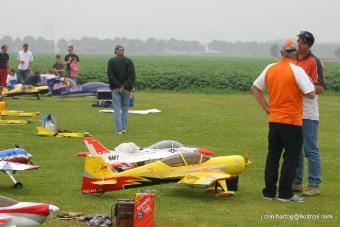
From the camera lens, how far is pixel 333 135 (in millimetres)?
16828

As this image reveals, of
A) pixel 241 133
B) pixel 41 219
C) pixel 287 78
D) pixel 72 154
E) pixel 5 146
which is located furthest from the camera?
pixel 241 133

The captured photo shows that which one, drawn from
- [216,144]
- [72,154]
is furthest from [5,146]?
[216,144]

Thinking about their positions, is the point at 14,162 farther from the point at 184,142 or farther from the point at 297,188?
the point at 184,142

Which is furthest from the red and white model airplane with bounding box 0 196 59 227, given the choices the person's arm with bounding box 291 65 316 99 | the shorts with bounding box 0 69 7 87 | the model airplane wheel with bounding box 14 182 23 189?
the shorts with bounding box 0 69 7 87

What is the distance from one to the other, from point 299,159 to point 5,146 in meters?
6.34

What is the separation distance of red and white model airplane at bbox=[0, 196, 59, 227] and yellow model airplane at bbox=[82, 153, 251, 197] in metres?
1.99

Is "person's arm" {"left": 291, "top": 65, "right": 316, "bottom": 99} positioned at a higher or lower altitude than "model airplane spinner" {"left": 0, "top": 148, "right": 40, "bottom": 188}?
higher

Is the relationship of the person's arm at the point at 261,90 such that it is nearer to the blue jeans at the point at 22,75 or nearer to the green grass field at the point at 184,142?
the green grass field at the point at 184,142

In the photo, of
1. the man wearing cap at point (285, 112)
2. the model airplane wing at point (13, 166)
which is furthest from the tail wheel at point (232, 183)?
the model airplane wing at point (13, 166)

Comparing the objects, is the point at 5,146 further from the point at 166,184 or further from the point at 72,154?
the point at 166,184

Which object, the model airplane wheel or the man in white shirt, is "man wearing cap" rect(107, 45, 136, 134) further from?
the man in white shirt

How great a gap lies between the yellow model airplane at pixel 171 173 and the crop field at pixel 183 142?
17 cm

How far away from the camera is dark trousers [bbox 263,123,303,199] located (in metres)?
8.69

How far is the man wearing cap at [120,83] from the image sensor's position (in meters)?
15.9
